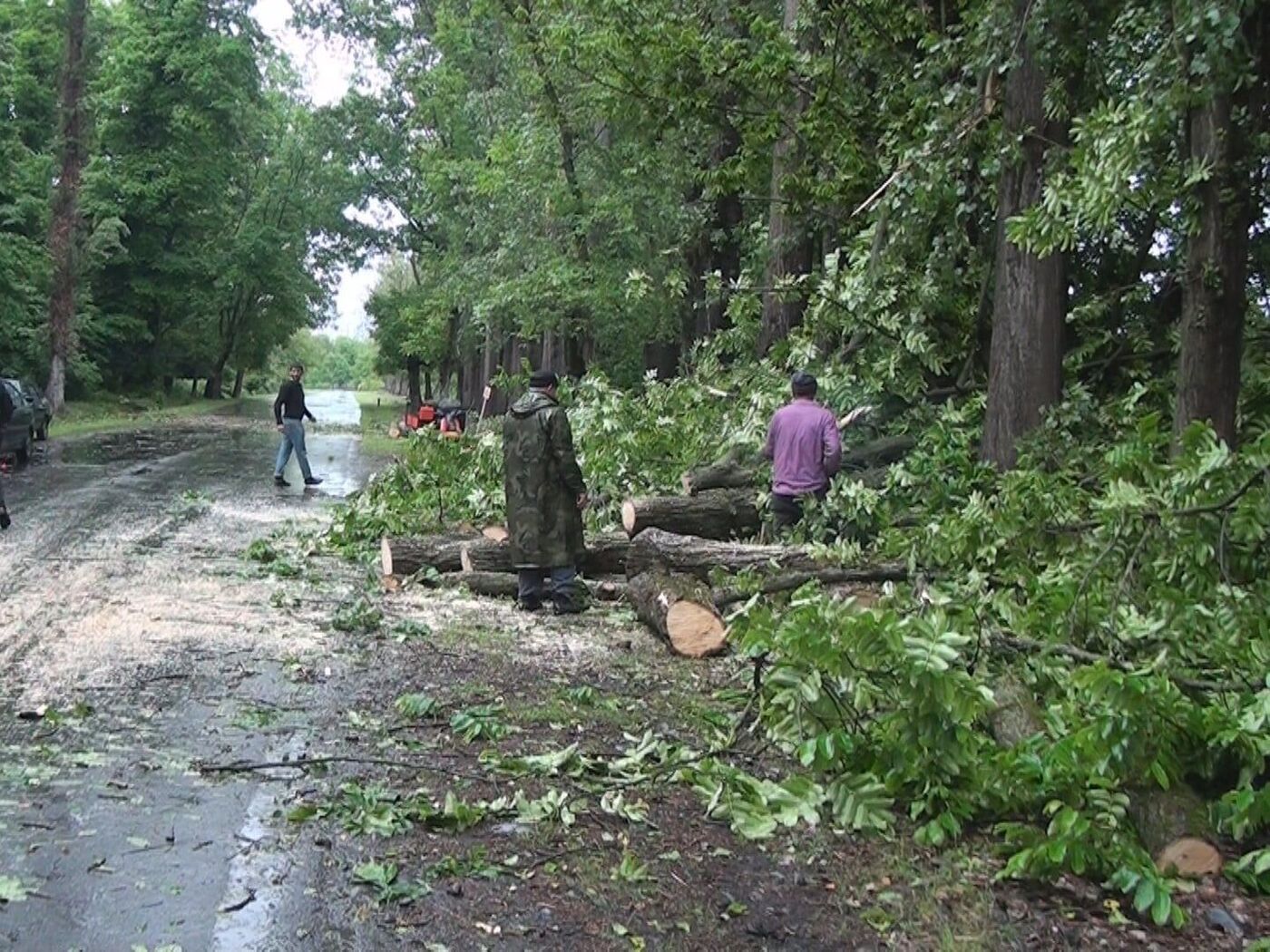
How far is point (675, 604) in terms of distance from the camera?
7.75 meters

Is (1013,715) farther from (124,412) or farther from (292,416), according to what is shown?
(124,412)

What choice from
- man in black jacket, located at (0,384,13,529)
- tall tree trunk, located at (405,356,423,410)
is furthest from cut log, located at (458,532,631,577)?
tall tree trunk, located at (405,356,423,410)

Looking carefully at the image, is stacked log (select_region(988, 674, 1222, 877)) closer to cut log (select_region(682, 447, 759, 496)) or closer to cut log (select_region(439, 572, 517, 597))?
cut log (select_region(439, 572, 517, 597))

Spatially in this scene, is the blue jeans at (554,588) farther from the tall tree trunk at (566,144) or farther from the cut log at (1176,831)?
the tall tree trunk at (566,144)

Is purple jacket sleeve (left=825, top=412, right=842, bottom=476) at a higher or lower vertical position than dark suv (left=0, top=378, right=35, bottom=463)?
higher

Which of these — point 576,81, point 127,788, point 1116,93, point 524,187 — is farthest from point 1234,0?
point 524,187

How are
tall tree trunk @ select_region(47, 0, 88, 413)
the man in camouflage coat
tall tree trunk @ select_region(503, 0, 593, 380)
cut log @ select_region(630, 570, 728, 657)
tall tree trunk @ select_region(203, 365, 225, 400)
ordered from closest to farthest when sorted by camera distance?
cut log @ select_region(630, 570, 728, 657)
the man in camouflage coat
tall tree trunk @ select_region(503, 0, 593, 380)
tall tree trunk @ select_region(47, 0, 88, 413)
tall tree trunk @ select_region(203, 365, 225, 400)

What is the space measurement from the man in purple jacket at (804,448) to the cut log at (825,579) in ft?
4.04

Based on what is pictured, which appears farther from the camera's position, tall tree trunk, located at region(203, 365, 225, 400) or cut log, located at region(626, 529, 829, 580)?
tall tree trunk, located at region(203, 365, 225, 400)

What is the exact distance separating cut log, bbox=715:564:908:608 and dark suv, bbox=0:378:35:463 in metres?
14.1

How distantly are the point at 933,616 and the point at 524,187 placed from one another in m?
16.5

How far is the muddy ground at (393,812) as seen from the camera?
3.85 metres

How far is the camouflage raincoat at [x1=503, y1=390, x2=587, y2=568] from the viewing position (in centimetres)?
903

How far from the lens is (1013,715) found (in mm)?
4957
